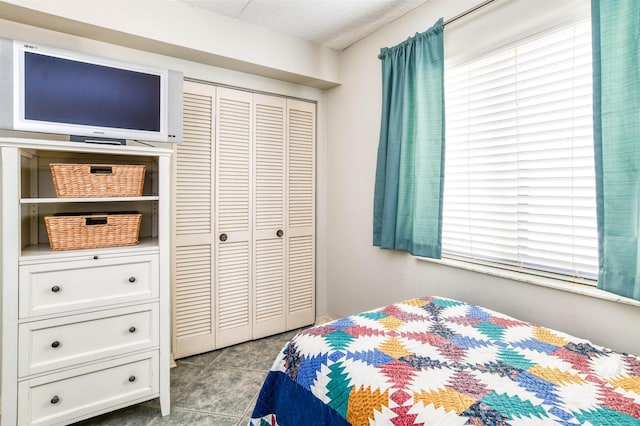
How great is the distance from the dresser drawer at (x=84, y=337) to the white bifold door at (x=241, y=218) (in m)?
0.67

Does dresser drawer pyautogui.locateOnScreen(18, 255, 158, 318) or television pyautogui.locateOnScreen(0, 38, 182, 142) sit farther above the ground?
television pyautogui.locateOnScreen(0, 38, 182, 142)

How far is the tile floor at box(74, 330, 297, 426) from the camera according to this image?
6.21 ft

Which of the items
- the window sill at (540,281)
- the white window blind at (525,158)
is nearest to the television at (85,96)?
the white window blind at (525,158)

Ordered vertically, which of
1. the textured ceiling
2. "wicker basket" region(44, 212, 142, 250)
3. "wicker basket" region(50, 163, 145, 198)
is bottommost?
"wicker basket" region(44, 212, 142, 250)

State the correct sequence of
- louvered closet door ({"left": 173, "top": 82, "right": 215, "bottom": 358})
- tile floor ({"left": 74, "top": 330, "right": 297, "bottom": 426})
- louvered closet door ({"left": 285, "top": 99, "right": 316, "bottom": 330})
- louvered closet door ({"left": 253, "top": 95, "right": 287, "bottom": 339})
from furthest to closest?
louvered closet door ({"left": 285, "top": 99, "right": 316, "bottom": 330}), louvered closet door ({"left": 253, "top": 95, "right": 287, "bottom": 339}), louvered closet door ({"left": 173, "top": 82, "right": 215, "bottom": 358}), tile floor ({"left": 74, "top": 330, "right": 297, "bottom": 426})

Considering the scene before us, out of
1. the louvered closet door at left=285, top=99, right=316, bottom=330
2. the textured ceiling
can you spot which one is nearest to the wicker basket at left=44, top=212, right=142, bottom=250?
the louvered closet door at left=285, top=99, right=316, bottom=330

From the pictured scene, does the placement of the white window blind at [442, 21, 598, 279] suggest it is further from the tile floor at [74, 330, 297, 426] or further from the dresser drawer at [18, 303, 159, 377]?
the dresser drawer at [18, 303, 159, 377]

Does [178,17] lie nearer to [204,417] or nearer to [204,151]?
[204,151]

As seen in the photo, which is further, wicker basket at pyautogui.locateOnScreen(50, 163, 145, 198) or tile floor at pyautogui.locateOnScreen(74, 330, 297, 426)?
tile floor at pyautogui.locateOnScreen(74, 330, 297, 426)

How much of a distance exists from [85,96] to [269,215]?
1.52m

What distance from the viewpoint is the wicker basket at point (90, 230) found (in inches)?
67.7

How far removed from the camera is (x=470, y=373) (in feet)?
3.73

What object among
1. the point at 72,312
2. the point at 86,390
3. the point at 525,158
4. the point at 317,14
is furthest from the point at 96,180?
the point at 525,158

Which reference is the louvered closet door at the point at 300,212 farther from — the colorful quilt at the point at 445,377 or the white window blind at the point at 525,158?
the colorful quilt at the point at 445,377
